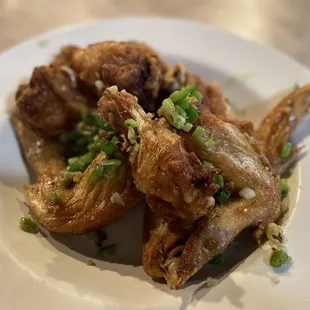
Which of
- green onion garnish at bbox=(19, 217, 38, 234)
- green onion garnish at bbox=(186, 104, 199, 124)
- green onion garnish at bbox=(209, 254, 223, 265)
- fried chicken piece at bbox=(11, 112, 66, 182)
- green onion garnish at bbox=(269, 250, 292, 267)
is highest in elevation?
green onion garnish at bbox=(186, 104, 199, 124)

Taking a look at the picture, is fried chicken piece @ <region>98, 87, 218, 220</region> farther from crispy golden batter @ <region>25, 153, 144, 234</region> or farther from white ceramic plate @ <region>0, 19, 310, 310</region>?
white ceramic plate @ <region>0, 19, 310, 310</region>

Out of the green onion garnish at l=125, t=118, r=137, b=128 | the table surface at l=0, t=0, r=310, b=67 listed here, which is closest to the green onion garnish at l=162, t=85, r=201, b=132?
the green onion garnish at l=125, t=118, r=137, b=128

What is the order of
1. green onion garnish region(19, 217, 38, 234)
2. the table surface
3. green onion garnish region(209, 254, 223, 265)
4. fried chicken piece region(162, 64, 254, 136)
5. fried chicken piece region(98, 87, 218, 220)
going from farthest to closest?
the table surface, fried chicken piece region(162, 64, 254, 136), green onion garnish region(19, 217, 38, 234), green onion garnish region(209, 254, 223, 265), fried chicken piece region(98, 87, 218, 220)

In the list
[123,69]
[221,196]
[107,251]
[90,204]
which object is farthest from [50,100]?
[221,196]

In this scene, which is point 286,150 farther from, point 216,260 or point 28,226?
point 28,226

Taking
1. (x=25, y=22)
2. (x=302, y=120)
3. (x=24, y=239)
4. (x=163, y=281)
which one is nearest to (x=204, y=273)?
(x=163, y=281)

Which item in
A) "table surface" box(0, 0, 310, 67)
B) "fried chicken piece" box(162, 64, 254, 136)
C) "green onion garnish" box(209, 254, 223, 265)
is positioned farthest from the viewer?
"table surface" box(0, 0, 310, 67)

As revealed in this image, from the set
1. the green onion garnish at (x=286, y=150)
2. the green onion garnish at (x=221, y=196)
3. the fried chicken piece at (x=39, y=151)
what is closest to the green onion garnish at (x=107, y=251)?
the fried chicken piece at (x=39, y=151)
